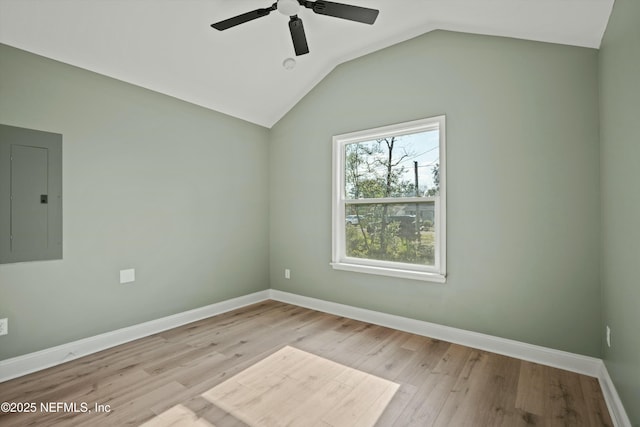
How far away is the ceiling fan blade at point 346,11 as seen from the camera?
2041 millimetres

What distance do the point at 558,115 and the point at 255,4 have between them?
2544 mm

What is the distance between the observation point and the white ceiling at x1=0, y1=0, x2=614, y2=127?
219 centimetres

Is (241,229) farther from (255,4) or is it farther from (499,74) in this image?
(499,74)

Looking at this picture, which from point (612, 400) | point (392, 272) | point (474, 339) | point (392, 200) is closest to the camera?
point (612, 400)

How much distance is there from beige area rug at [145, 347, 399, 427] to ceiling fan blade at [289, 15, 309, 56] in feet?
8.23

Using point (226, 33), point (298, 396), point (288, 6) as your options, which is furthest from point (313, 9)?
point (298, 396)

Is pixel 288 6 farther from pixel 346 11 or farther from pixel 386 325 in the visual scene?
pixel 386 325

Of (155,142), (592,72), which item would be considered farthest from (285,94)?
(592,72)

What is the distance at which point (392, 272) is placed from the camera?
323 centimetres

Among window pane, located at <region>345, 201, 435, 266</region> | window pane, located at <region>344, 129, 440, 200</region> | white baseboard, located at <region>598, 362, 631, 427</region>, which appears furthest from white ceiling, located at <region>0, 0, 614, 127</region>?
white baseboard, located at <region>598, 362, 631, 427</region>

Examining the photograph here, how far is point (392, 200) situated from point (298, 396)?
6.78 feet

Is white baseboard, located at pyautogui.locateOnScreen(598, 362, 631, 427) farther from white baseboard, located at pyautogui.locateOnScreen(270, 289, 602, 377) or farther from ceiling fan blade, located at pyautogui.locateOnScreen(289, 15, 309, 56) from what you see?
ceiling fan blade, located at pyautogui.locateOnScreen(289, 15, 309, 56)

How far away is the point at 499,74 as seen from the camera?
2.65 metres

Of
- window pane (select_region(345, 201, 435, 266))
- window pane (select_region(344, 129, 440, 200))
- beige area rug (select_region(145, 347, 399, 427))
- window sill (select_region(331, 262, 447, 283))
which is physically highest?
window pane (select_region(344, 129, 440, 200))
